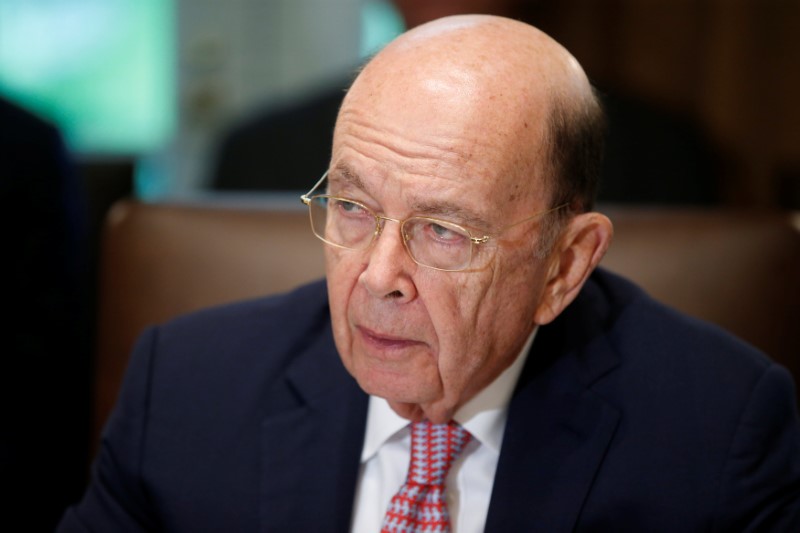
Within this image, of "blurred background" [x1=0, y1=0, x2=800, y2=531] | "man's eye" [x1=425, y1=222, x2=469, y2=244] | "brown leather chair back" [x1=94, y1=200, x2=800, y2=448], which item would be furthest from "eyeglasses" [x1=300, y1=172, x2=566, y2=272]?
"brown leather chair back" [x1=94, y1=200, x2=800, y2=448]

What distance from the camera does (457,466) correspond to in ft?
4.99

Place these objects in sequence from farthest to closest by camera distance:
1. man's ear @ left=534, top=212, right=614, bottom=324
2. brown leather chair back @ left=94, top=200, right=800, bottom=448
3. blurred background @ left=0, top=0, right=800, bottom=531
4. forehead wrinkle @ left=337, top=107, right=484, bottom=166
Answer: blurred background @ left=0, top=0, right=800, bottom=531 → brown leather chair back @ left=94, top=200, right=800, bottom=448 → man's ear @ left=534, top=212, right=614, bottom=324 → forehead wrinkle @ left=337, top=107, right=484, bottom=166

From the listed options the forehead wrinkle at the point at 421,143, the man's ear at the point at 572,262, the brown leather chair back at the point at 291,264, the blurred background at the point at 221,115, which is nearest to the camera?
the forehead wrinkle at the point at 421,143

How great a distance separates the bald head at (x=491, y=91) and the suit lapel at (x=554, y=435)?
30cm

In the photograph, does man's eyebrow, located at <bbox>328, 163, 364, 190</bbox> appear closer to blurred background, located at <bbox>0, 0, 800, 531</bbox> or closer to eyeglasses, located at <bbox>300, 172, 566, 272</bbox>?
eyeglasses, located at <bbox>300, 172, 566, 272</bbox>

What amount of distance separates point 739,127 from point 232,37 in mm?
2230

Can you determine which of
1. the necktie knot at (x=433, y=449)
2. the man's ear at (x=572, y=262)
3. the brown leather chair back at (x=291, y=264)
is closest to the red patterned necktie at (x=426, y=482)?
the necktie knot at (x=433, y=449)

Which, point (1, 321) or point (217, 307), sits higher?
point (217, 307)

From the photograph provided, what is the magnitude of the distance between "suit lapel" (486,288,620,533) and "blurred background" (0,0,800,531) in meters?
Result: 0.55

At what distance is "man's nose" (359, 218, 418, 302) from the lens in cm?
130

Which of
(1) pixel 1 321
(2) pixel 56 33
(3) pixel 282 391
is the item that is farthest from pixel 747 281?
(2) pixel 56 33

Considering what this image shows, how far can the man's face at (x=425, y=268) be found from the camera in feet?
4.18

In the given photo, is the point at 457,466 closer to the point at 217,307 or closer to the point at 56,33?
the point at 217,307

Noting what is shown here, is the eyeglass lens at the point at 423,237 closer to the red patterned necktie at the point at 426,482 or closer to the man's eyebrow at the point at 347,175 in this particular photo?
the man's eyebrow at the point at 347,175
